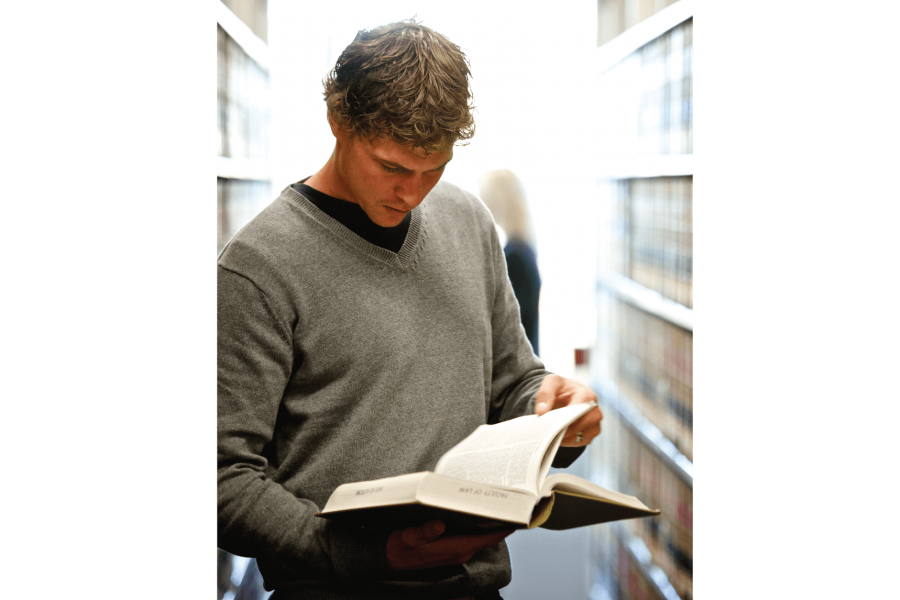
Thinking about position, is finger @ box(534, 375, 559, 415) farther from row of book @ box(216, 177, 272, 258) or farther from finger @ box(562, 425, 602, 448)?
row of book @ box(216, 177, 272, 258)

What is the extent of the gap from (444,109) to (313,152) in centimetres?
27

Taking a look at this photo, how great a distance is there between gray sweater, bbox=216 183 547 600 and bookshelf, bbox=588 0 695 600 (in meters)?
0.28

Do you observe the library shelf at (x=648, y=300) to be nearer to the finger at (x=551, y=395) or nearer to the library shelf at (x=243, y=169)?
the finger at (x=551, y=395)

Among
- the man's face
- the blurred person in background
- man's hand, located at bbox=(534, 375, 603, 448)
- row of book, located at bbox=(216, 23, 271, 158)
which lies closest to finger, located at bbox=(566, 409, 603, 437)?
man's hand, located at bbox=(534, 375, 603, 448)

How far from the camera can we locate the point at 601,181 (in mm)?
1313

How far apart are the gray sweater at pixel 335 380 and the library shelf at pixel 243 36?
283 mm

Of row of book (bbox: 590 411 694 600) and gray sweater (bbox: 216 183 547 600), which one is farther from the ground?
gray sweater (bbox: 216 183 547 600)

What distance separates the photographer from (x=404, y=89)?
3.39ft

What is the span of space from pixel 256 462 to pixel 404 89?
0.63 metres

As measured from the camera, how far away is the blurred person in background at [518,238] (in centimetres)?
125

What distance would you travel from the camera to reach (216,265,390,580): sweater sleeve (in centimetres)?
101

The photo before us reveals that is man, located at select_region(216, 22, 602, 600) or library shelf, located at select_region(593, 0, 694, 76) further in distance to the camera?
library shelf, located at select_region(593, 0, 694, 76)
